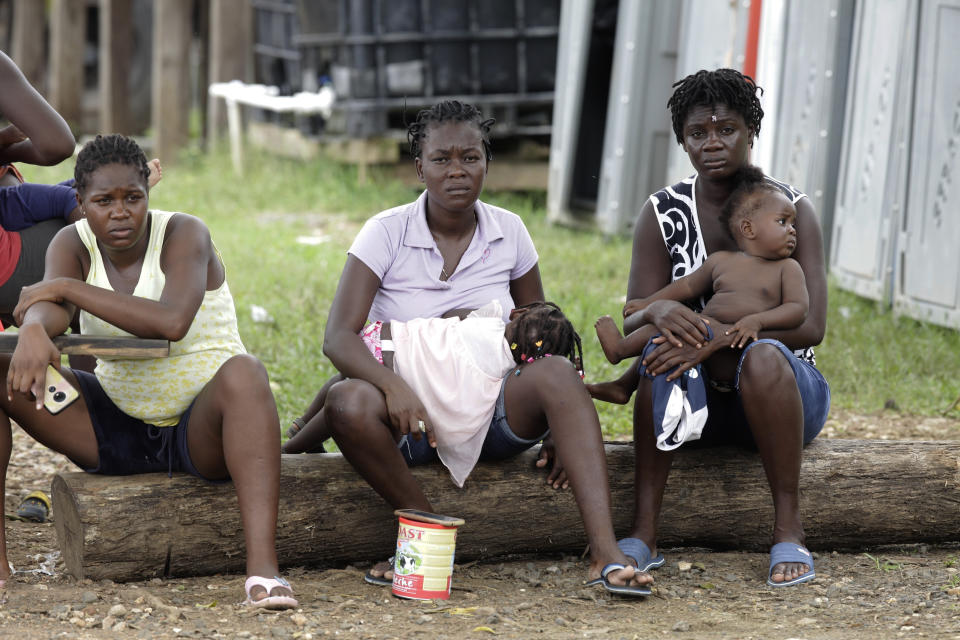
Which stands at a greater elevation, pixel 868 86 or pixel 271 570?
pixel 868 86

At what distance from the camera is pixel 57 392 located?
3.15m

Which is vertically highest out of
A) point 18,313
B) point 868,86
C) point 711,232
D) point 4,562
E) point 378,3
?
point 378,3

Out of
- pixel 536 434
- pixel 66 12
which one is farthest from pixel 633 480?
pixel 66 12

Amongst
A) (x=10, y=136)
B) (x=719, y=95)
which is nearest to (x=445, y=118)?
(x=719, y=95)

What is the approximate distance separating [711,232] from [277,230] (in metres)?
5.80

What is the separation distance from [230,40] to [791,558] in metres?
9.74

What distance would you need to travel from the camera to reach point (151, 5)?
52.9 feet

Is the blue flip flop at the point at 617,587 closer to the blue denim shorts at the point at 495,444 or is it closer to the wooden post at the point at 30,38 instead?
the blue denim shorts at the point at 495,444

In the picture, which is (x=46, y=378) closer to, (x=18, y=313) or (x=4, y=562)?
(x=18, y=313)

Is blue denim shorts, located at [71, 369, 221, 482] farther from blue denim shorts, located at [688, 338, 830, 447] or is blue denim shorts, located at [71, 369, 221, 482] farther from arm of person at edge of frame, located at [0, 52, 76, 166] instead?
blue denim shorts, located at [688, 338, 830, 447]

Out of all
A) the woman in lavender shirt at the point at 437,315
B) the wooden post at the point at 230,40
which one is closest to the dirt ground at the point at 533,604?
the woman in lavender shirt at the point at 437,315

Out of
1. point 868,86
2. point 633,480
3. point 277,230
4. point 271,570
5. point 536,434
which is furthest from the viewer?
point 277,230

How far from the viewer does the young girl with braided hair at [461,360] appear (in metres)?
3.33

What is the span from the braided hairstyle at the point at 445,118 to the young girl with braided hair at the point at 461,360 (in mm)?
545
